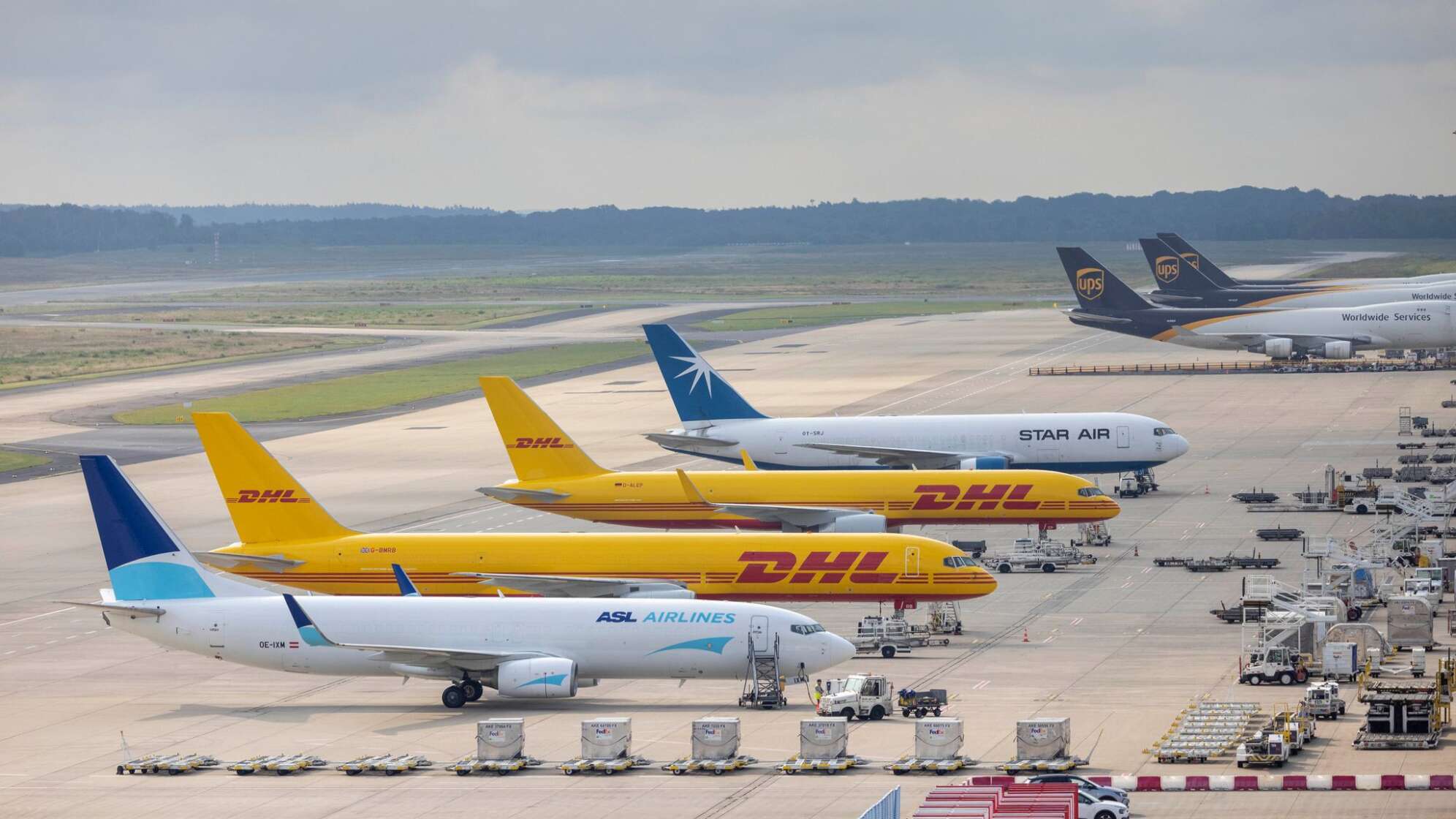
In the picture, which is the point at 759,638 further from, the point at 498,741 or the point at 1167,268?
the point at 1167,268

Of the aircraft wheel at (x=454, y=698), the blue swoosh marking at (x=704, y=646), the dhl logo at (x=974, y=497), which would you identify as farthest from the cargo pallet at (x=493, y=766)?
the dhl logo at (x=974, y=497)

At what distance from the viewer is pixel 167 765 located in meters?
48.8

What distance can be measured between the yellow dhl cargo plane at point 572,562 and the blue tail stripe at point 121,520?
6.20 meters

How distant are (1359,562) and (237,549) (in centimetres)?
4007

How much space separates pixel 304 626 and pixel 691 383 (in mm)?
42396

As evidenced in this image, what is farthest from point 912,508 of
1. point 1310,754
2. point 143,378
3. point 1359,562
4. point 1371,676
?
point 143,378

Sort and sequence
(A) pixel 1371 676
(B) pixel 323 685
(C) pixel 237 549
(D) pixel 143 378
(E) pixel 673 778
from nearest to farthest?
(E) pixel 673 778 → (A) pixel 1371 676 → (B) pixel 323 685 → (C) pixel 237 549 → (D) pixel 143 378

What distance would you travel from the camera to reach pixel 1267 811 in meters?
42.0

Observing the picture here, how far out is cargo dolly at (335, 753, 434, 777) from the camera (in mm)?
47938

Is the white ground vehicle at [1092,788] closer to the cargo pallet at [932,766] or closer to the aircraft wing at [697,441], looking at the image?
the cargo pallet at [932,766]

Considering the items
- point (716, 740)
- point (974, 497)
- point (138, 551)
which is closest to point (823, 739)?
point (716, 740)

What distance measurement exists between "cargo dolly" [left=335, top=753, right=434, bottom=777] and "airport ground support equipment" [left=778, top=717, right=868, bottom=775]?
914 centimetres

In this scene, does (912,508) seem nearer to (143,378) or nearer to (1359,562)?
(1359,562)

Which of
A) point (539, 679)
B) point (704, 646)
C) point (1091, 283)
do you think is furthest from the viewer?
point (1091, 283)
